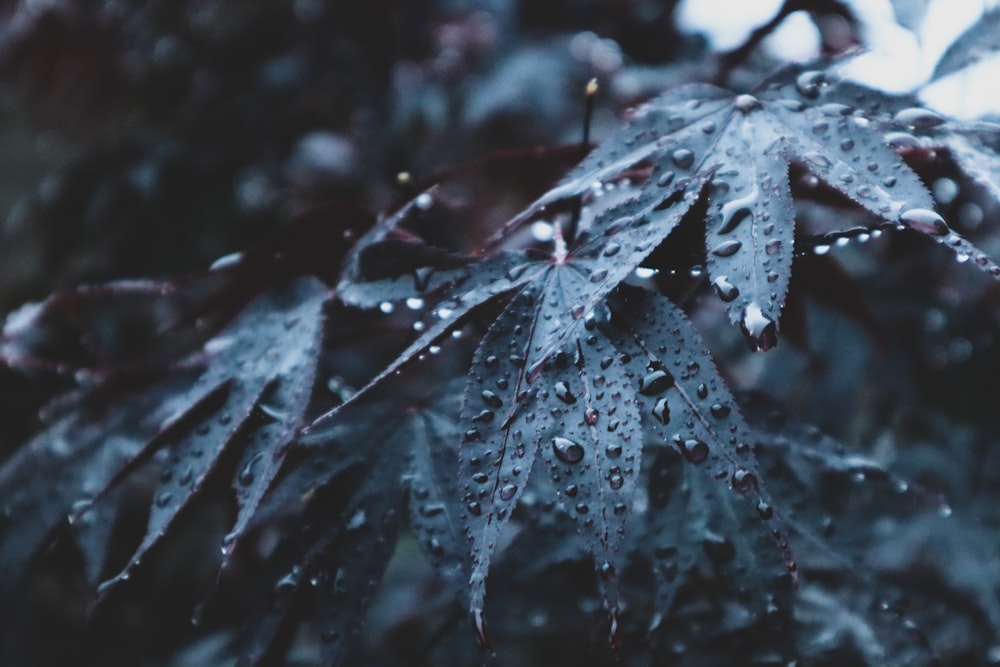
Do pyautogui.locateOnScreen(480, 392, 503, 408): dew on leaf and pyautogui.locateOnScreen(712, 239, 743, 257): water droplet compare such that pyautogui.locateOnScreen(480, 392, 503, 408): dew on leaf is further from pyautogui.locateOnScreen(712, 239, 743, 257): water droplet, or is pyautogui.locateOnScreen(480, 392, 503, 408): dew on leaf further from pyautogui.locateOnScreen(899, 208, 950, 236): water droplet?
pyautogui.locateOnScreen(899, 208, 950, 236): water droplet

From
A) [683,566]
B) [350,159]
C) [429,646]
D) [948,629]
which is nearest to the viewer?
[683,566]

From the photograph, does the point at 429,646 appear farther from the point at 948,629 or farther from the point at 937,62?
the point at 937,62

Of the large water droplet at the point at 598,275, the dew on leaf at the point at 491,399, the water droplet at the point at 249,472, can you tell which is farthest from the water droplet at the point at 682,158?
the water droplet at the point at 249,472

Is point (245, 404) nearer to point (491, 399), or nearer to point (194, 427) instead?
point (194, 427)

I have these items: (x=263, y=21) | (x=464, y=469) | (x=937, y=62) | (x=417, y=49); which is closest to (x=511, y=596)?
(x=464, y=469)

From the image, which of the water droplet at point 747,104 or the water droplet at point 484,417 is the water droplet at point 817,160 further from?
the water droplet at point 484,417

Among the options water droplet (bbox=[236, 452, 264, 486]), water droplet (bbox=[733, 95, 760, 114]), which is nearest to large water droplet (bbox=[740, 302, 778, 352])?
water droplet (bbox=[733, 95, 760, 114])

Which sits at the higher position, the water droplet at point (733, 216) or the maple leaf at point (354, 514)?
the water droplet at point (733, 216)
